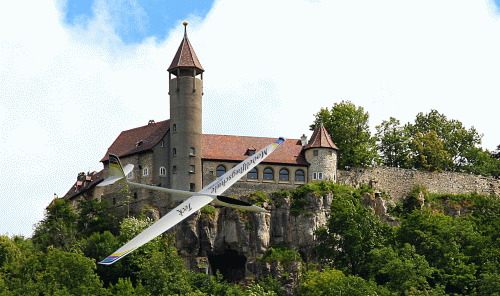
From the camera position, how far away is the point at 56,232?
99.4m

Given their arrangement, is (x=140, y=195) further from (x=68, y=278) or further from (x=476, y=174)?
(x=476, y=174)

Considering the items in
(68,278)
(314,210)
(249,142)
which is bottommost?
(68,278)

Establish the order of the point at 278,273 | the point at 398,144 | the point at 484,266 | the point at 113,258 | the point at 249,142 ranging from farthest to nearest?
1. the point at 398,144
2. the point at 249,142
3. the point at 278,273
4. the point at 484,266
5. the point at 113,258

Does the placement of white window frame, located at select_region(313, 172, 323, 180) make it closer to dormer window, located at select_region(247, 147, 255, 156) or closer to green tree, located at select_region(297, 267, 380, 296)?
dormer window, located at select_region(247, 147, 255, 156)

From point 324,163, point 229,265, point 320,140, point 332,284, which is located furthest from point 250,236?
point 332,284

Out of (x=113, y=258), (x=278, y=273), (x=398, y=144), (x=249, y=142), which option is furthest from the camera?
(x=398, y=144)

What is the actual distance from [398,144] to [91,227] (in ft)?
116

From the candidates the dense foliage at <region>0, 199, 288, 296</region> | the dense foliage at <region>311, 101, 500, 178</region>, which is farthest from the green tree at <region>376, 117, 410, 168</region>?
the dense foliage at <region>0, 199, 288, 296</region>

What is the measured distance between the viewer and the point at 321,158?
341 ft

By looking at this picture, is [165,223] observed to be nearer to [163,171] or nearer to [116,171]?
[116,171]

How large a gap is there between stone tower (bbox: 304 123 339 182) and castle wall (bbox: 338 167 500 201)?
1.62 meters

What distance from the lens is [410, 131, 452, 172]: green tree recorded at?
114375 mm

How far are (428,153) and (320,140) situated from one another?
16.3m

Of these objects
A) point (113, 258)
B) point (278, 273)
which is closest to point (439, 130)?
point (278, 273)
